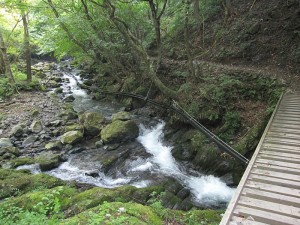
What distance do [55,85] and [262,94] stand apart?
19.0m

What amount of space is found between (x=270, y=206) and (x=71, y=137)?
32.0 ft

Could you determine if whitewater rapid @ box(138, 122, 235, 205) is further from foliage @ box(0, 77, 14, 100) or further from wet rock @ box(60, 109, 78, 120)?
foliage @ box(0, 77, 14, 100)

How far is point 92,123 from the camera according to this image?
13.1 meters

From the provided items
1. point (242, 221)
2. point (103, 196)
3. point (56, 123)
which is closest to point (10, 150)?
point (56, 123)

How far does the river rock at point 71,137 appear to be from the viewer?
38.4 ft

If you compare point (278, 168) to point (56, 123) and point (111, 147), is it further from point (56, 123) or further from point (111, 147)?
point (56, 123)

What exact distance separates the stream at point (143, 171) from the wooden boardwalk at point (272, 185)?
268 centimetres

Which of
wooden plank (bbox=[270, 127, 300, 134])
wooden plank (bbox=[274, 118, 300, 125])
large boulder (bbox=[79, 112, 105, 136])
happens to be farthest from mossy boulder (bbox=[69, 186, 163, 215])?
large boulder (bbox=[79, 112, 105, 136])

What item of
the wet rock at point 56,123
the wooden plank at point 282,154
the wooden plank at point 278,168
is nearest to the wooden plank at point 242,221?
the wooden plank at point 278,168

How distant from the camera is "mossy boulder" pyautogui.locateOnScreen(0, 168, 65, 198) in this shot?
696 centimetres

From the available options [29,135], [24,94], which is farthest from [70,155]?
[24,94]

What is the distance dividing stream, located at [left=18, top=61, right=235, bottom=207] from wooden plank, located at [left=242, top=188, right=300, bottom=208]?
356cm

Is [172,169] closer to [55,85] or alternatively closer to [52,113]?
[52,113]

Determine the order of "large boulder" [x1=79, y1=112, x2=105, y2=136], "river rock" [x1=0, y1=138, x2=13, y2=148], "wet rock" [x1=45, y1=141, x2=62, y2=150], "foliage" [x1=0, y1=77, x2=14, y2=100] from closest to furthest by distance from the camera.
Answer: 1. "river rock" [x1=0, y1=138, x2=13, y2=148]
2. "wet rock" [x1=45, y1=141, x2=62, y2=150]
3. "large boulder" [x1=79, y1=112, x2=105, y2=136]
4. "foliage" [x1=0, y1=77, x2=14, y2=100]
